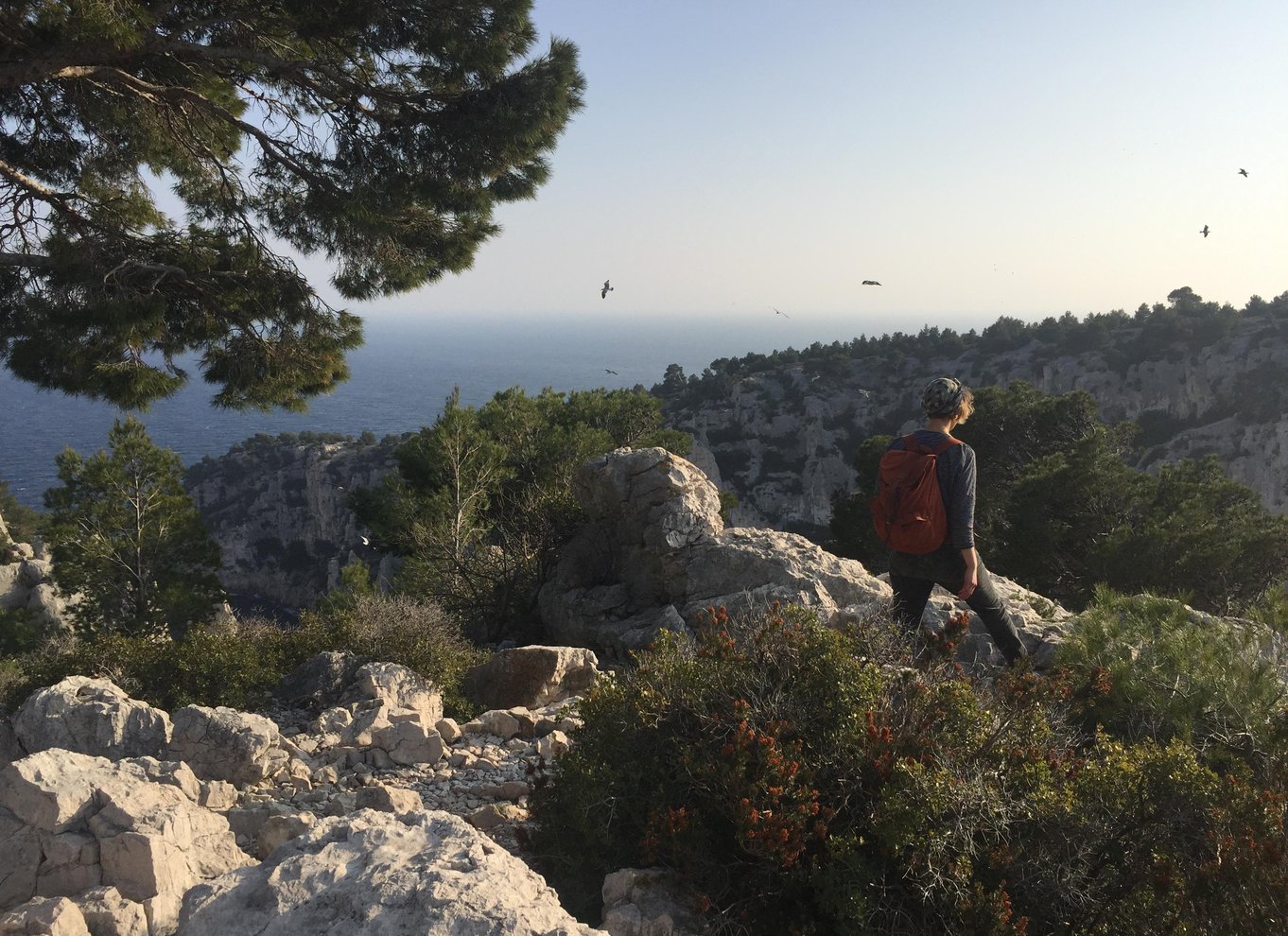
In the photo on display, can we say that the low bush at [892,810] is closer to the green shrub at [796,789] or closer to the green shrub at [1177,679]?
the green shrub at [796,789]

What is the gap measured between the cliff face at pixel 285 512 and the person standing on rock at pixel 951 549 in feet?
147

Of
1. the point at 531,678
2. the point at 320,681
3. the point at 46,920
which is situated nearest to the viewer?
the point at 46,920

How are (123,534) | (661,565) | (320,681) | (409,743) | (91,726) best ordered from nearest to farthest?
(91,726) → (409,743) → (320,681) → (661,565) → (123,534)

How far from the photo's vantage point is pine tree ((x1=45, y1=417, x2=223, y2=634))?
15305 millimetres

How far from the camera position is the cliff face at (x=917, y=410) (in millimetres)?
38406

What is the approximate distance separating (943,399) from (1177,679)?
73.3 inches

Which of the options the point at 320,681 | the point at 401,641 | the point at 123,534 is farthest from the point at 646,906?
the point at 123,534

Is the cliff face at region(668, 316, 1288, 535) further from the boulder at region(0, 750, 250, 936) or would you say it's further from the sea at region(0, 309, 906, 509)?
the boulder at region(0, 750, 250, 936)

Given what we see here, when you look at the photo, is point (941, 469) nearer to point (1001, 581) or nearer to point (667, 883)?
point (667, 883)

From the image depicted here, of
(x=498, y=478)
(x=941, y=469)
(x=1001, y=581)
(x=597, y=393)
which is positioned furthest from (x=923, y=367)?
(x=941, y=469)

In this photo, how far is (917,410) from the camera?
47438mm

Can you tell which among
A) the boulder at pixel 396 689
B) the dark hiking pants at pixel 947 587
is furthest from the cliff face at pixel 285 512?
the dark hiking pants at pixel 947 587

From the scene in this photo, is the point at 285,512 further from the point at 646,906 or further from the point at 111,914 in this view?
the point at 646,906

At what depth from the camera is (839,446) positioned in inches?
1900
